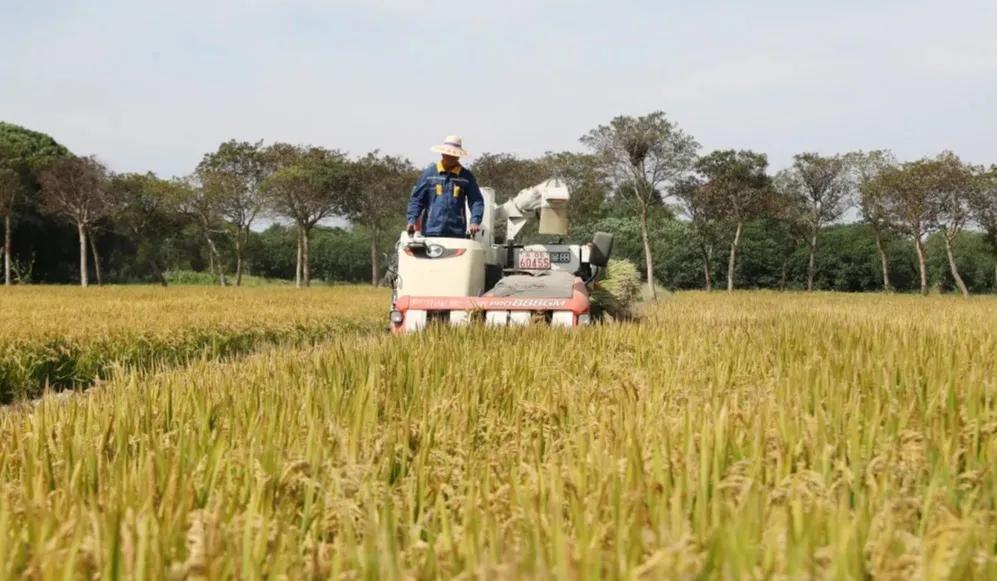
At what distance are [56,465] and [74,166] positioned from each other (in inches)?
1831

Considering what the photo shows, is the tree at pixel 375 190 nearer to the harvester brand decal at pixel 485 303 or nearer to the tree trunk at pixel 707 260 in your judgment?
the tree trunk at pixel 707 260

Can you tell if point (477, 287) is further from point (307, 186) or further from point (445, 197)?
point (307, 186)

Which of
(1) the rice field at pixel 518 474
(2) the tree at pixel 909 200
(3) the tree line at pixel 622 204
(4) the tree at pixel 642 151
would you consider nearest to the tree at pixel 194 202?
(3) the tree line at pixel 622 204

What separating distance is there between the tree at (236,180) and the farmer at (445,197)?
41578mm

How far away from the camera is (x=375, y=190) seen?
163 ft

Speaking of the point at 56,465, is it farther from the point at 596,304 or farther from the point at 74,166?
the point at 74,166

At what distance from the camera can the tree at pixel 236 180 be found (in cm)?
4762

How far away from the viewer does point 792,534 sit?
1204 mm

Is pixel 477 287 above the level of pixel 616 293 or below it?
above

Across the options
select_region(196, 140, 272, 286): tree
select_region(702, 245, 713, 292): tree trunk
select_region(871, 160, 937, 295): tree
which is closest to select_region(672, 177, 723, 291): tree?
select_region(702, 245, 713, 292): tree trunk

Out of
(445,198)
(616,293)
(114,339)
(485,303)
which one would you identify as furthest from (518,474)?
(616,293)

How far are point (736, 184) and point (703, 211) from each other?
2.59m

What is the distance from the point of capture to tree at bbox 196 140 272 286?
156ft

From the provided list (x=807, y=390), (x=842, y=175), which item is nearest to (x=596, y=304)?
(x=807, y=390)
